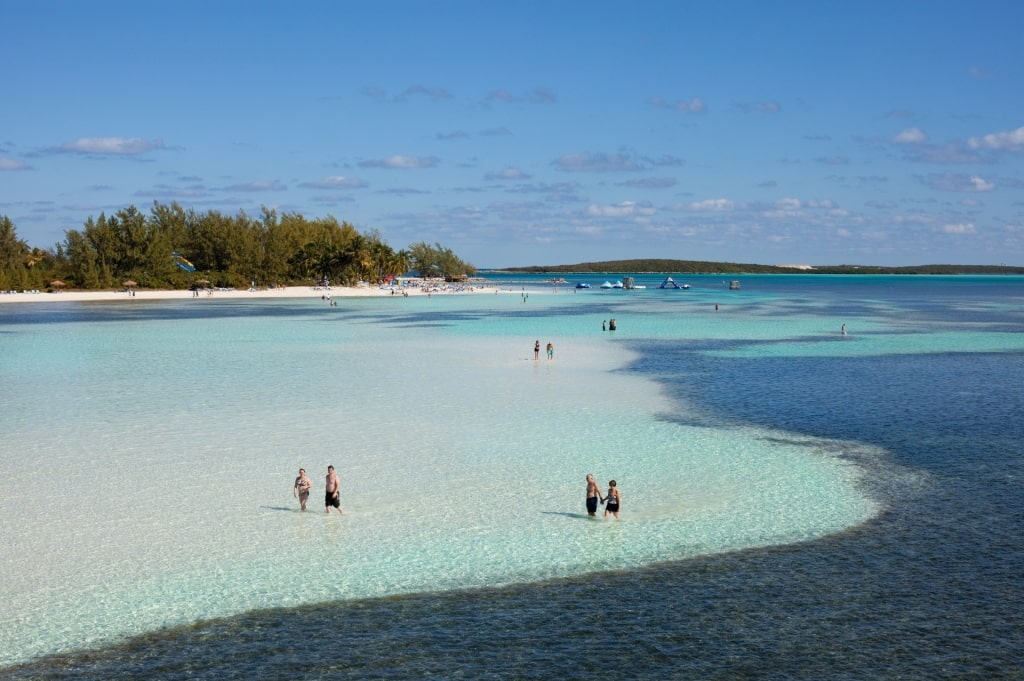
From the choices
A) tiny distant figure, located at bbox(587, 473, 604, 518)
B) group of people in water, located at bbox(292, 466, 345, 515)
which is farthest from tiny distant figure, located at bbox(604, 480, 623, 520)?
group of people in water, located at bbox(292, 466, 345, 515)

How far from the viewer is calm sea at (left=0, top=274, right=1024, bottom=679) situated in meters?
16.6

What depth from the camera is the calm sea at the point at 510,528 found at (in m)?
16.6

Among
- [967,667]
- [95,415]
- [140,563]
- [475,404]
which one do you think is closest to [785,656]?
[967,667]

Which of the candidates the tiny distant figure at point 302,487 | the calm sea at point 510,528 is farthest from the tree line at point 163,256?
the tiny distant figure at point 302,487

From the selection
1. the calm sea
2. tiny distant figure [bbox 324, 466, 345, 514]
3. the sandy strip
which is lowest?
the calm sea

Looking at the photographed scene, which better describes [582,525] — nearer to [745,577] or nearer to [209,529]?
[745,577]

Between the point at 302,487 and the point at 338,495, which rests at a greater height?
the point at 302,487

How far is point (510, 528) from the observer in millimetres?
23594

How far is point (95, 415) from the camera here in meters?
39.2

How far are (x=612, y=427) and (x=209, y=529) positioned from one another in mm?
18378

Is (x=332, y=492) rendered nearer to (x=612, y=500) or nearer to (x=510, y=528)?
(x=510, y=528)

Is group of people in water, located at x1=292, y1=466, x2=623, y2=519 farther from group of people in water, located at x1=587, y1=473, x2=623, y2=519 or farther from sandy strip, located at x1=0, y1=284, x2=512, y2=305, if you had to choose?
sandy strip, located at x1=0, y1=284, x2=512, y2=305

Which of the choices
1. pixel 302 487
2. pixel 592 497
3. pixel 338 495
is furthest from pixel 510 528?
pixel 302 487

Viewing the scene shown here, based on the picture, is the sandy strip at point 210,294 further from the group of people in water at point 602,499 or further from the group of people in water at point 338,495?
the group of people in water at point 602,499
